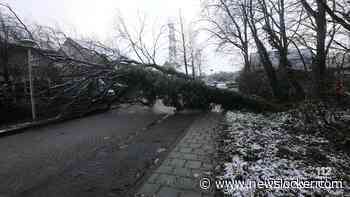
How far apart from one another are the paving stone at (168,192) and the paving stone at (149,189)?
0.25 feet

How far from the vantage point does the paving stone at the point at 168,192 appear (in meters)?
2.28

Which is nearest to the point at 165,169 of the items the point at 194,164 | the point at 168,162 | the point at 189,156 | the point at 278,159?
the point at 168,162

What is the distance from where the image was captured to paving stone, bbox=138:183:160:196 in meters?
2.34

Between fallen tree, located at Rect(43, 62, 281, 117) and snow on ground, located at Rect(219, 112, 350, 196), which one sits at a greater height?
fallen tree, located at Rect(43, 62, 281, 117)

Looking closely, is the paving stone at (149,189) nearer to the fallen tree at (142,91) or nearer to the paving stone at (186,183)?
the paving stone at (186,183)

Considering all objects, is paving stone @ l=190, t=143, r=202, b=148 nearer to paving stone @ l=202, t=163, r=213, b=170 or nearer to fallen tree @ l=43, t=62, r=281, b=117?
paving stone @ l=202, t=163, r=213, b=170

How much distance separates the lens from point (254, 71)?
11891 millimetres

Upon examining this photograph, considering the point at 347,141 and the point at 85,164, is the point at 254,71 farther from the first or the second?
the point at 85,164

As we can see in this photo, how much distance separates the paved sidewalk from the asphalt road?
0.26 meters

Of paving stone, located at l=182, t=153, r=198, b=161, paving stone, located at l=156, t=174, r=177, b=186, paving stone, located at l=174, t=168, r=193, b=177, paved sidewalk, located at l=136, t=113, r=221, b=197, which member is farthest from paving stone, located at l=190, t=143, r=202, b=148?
paving stone, located at l=156, t=174, r=177, b=186

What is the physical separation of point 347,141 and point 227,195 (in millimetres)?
3339

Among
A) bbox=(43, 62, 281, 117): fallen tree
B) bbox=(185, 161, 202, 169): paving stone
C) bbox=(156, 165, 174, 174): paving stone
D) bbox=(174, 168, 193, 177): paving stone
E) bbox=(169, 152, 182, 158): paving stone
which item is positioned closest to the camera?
bbox=(174, 168, 193, 177): paving stone

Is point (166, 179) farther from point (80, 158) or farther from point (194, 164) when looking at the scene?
point (80, 158)

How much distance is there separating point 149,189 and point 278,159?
7.43 ft
